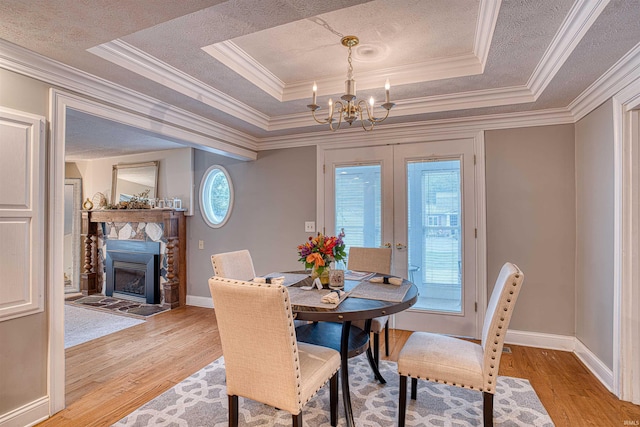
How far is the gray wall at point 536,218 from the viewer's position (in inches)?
122

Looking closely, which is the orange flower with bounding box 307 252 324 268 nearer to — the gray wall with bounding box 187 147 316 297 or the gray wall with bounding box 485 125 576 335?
the gray wall with bounding box 187 147 316 297

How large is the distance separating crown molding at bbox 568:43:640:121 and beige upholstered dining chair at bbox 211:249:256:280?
3.00 metres

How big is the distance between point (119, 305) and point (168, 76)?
12.0ft

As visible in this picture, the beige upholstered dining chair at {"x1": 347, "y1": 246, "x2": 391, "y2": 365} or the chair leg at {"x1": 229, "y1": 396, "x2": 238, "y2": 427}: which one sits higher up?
the beige upholstered dining chair at {"x1": 347, "y1": 246, "x2": 391, "y2": 365}

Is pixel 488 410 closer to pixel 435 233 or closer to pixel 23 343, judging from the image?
pixel 435 233

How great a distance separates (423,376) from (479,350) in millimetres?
394

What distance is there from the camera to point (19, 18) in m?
1.61

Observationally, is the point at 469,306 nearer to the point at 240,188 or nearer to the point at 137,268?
the point at 240,188

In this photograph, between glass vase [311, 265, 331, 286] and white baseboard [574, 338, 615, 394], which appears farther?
white baseboard [574, 338, 615, 394]

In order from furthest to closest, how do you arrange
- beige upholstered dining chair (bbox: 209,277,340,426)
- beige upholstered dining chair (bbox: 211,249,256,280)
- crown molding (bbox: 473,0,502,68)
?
beige upholstered dining chair (bbox: 211,249,256,280), crown molding (bbox: 473,0,502,68), beige upholstered dining chair (bbox: 209,277,340,426)

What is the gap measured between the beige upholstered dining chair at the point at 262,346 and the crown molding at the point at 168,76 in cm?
158

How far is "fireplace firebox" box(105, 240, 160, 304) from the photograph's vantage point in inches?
187

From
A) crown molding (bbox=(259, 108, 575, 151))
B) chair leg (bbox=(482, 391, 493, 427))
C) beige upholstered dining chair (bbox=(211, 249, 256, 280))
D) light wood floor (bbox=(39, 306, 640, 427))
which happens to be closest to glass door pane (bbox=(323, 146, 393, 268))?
crown molding (bbox=(259, 108, 575, 151))

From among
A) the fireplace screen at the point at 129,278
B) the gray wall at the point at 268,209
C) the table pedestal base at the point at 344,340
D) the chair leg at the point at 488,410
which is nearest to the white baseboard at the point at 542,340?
the table pedestal base at the point at 344,340
